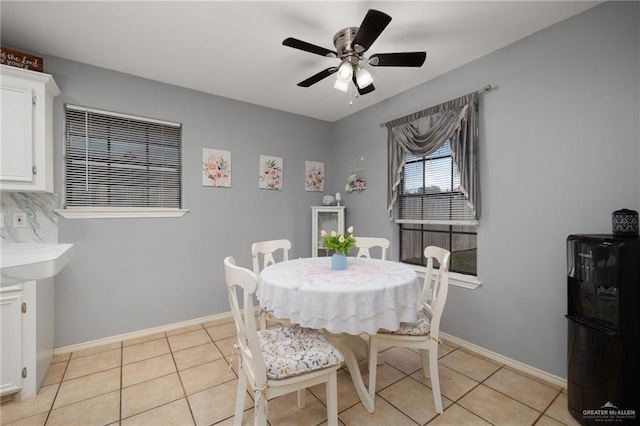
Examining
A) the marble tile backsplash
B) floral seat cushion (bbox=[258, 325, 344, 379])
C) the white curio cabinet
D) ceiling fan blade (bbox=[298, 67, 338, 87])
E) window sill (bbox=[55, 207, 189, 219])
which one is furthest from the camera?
the white curio cabinet

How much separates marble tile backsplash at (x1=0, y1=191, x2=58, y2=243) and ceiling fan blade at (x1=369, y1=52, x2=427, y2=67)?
115 inches

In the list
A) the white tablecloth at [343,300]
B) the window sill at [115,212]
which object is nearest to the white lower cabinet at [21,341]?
the window sill at [115,212]

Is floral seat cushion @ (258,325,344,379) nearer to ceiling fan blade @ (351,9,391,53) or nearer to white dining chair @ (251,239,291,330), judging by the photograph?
white dining chair @ (251,239,291,330)

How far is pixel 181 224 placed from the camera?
3068mm

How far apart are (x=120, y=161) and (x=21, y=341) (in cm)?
165

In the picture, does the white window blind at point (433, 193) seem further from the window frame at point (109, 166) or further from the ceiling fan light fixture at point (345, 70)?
the window frame at point (109, 166)

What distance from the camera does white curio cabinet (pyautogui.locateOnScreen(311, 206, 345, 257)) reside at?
3.83 metres

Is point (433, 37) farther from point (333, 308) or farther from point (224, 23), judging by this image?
point (333, 308)

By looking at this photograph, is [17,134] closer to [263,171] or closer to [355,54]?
[263,171]

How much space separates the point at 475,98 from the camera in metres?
2.48

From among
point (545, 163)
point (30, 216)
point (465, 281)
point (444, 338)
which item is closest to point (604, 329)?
point (465, 281)

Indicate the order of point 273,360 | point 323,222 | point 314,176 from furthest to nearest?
point 314,176, point 323,222, point 273,360

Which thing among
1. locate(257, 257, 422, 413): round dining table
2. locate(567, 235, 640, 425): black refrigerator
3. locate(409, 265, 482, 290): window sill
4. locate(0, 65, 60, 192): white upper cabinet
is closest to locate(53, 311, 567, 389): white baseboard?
locate(567, 235, 640, 425): black refrigerator

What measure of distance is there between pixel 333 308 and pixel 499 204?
180cm
